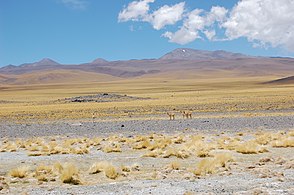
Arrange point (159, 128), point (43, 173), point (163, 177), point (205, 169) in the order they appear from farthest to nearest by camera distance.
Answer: point (159, 128) → point (43, 173) → point (205, 169) → point (163, 177)

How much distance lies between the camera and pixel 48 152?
16.0m

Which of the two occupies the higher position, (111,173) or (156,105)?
(156,105)

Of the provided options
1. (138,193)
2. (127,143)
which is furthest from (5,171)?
(127,143)

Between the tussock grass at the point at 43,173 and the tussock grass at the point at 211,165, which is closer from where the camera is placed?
the tussock grass at the point at 43,173

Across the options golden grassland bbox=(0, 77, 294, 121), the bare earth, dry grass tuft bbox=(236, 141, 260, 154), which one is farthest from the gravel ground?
golden grassland bbox=(0, 77, 294, 121)

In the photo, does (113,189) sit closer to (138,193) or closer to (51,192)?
(138,193)

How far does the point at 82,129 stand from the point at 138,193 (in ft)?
58.5

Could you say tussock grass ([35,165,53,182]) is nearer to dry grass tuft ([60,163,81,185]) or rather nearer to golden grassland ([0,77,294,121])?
dry grass tuft ([60,163,81,185])

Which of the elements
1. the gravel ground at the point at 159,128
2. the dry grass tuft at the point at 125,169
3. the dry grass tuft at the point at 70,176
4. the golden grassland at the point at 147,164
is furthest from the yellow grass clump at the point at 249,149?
the gravel ground at the point at 159,128

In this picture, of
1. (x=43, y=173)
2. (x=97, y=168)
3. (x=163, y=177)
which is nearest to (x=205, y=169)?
(x=163, y=177)

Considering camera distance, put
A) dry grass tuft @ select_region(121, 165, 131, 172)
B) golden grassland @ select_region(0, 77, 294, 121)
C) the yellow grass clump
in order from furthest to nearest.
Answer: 1. golden grassland @ select_region(0, 77, 294, 121)
2. the yellow grass clump
3. dry grass tuft @ select_region(121, 165, 131, 172)

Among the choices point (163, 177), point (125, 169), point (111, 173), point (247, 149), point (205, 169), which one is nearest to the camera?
point (163, 177)

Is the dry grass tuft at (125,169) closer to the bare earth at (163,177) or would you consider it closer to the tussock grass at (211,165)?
the bare earth at (163,177)

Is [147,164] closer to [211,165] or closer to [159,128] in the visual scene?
[211,165]
